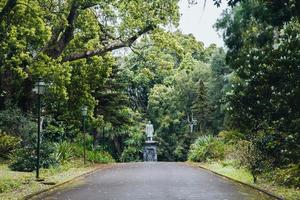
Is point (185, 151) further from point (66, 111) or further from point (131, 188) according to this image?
point (131, 188)

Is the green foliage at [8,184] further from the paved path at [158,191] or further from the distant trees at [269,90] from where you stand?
the distant trees at [269,90]

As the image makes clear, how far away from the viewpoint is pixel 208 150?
36.8 meters

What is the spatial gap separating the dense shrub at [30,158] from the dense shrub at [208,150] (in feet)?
43.2

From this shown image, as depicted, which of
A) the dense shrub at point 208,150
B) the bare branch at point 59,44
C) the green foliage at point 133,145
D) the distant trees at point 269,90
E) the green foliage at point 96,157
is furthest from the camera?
the green foliage at point 133,145

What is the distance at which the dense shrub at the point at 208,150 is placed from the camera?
116ft

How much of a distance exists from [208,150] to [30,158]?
15.9 metres

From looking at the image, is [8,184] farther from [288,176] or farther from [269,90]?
[269,90]

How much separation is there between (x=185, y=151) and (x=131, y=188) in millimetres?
39830

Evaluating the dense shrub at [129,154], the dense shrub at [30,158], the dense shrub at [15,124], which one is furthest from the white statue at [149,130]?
the dense shrub at [30,158]

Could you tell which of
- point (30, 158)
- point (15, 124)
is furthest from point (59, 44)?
point (30, 158)

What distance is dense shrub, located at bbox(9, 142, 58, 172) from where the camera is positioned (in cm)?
2389

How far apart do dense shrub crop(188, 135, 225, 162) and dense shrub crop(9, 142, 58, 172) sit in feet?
43.2

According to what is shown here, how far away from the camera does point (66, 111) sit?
35.7 metres

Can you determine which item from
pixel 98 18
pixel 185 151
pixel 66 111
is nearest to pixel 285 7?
pixel 98 18
